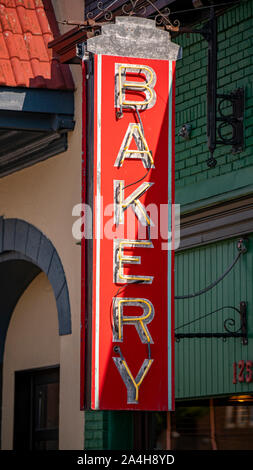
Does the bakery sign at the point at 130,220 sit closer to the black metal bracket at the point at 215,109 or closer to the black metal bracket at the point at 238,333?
the black metal bracket at the point at 215,109

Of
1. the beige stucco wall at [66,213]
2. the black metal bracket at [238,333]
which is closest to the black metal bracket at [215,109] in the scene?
the black metal bracket at [238,333]

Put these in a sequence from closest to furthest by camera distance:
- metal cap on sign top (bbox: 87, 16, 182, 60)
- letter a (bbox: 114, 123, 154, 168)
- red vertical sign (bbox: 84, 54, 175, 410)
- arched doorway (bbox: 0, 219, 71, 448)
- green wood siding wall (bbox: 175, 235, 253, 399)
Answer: red vertical sign (bbox: 84, 54, 175, 410) < letter a (bbox: 114, 123, 154, 168) < metal cap on sign top (bbox: 87, 16, 182, 60) < green wood siding wall (bbox: 175, 235, 253, 399) < arched doorway (bbox: 0, 219, 71, 448)

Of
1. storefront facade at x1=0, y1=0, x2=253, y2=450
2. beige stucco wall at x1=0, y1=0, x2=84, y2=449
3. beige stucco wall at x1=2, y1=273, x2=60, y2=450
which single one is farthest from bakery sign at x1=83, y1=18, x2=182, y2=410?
beige stucco wall at x1=2, y1=273, x2=60, y2=450

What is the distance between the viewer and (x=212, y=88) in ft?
38.3

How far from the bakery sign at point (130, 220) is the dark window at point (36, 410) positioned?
559cm

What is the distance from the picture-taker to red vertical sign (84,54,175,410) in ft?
34.9

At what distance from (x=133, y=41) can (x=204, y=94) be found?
1569 mm

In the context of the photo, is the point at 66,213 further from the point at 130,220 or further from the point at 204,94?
the point at 130,220

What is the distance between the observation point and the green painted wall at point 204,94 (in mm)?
11844

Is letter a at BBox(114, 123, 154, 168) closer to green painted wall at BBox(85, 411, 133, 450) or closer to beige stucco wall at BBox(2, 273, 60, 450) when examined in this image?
green painted wall at BBox(85, 411, 133, 450)

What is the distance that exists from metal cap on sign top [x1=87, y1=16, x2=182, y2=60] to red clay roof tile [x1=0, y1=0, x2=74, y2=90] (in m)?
3.12

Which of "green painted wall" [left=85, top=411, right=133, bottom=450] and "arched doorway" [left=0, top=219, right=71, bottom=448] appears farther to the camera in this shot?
"arched doorway" [left=0, top=219, right=71, bottom=448]

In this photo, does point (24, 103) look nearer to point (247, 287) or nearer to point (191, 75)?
point (191, 75)
